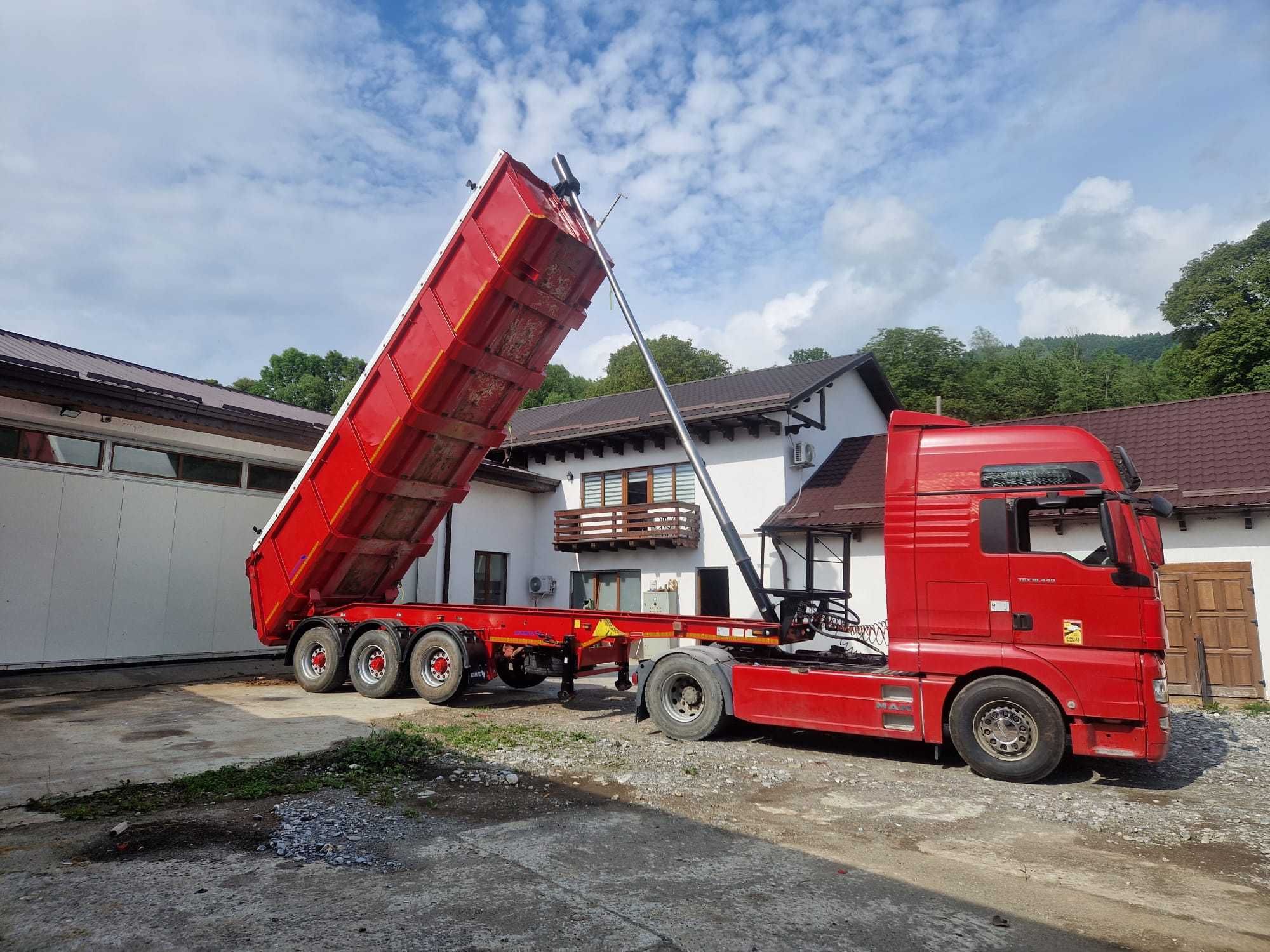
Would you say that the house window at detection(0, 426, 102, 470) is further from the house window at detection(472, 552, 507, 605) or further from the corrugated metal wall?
the house window at detection(472, 552, 507, 605)

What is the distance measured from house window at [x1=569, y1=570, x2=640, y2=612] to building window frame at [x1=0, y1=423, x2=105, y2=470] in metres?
12.1

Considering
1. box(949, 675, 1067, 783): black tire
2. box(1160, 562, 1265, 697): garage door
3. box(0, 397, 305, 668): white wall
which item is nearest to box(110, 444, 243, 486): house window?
box(0, 397, 305, 668): white wall

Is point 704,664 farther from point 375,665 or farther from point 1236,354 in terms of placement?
point 1236,354

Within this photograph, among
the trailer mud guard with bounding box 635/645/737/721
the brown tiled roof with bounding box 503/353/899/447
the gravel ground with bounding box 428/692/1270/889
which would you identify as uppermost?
the brown tiled roof with bounding box 503/353/899/447

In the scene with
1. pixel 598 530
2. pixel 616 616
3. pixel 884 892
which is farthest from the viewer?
pixel 598 530

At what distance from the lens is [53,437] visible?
471 inches

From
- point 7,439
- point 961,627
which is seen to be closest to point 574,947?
point 961,627

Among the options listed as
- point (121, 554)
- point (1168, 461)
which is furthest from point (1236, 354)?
point (121, 554)

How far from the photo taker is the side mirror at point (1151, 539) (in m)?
6.64

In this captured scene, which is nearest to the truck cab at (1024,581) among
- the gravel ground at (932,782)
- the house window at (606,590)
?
the gravel ground at (932,782)

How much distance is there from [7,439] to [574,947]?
12339 mm

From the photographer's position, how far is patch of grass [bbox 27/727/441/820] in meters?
5.41

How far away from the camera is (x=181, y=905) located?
148 inches

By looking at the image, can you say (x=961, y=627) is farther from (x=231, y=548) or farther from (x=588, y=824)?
(x=231, y=548)
